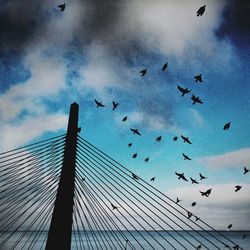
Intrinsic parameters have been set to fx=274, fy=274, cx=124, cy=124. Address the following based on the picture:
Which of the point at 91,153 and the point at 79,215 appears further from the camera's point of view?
the point at 91,153

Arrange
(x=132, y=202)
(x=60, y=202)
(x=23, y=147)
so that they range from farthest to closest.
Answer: (x=23, y=147), (x=132, y=202), (x=60, y=202)

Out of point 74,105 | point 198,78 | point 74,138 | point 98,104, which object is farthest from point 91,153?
point 198,78

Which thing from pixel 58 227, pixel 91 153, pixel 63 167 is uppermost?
pixel 91 153

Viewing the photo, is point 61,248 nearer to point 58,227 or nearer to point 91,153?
point 58,227

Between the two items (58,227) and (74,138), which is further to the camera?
(74,138)

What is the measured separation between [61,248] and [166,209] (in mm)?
3072

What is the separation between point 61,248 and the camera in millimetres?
7324

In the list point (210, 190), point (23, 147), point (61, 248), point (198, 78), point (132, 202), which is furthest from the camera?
point (210, 190)

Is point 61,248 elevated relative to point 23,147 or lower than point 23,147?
lower

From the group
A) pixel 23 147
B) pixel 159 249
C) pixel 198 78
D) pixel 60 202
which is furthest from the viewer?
pixel 159 249

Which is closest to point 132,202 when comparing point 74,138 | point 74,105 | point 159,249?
point 74,138

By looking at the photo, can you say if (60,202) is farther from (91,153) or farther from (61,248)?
(91,153)

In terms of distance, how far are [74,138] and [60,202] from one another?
2021 mm

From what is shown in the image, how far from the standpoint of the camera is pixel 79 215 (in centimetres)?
862
